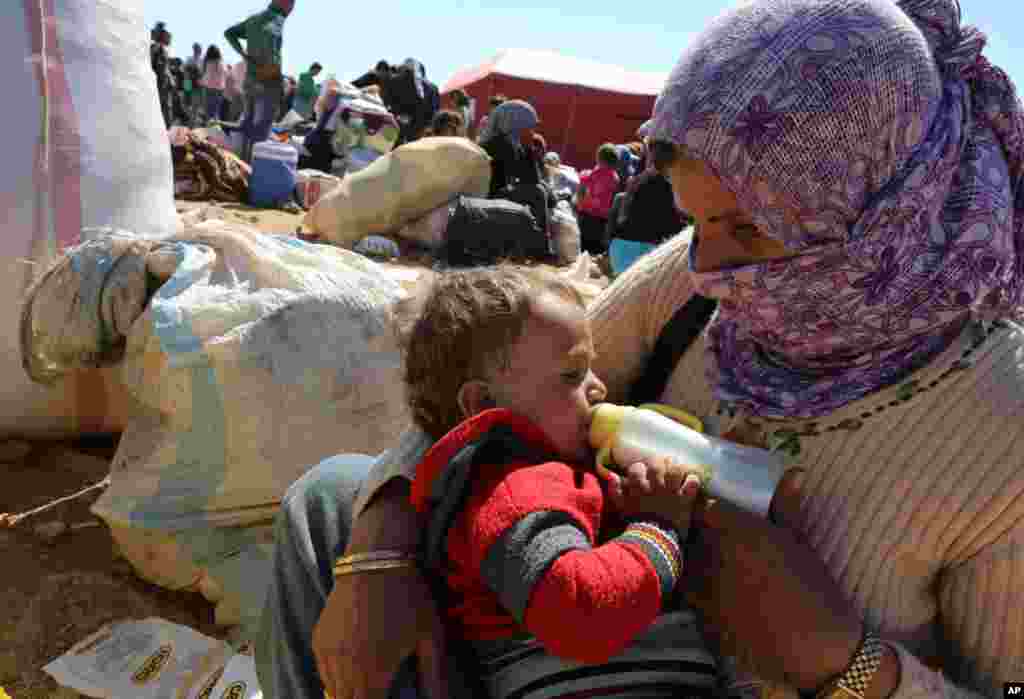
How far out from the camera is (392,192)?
680 centimetres

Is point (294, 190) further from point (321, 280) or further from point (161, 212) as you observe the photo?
point (321, 280)

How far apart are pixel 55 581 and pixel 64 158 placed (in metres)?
1.37

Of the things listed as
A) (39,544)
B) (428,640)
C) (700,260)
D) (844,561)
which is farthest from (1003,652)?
(39,544)

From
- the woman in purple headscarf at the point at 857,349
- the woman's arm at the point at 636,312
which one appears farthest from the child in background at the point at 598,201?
the woman in purple headscarf at the point at 857,349

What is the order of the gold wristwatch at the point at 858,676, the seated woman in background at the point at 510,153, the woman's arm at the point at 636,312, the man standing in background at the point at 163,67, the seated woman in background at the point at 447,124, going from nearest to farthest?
1. the gold wristwatch at the point at 858,676
2. the woman's arm at the point at 636,312
3. the seated woman in background at the point at 510,153
4. the seated woman in background at the point at 447,124
5. the man standing in background at the point at 163,67

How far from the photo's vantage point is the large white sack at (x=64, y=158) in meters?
2.78

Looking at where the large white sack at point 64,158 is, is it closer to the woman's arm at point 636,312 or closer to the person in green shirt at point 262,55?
the woman's arm at point 636,312

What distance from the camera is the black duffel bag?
6727 millimetres

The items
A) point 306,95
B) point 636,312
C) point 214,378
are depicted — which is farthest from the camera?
point 306,95

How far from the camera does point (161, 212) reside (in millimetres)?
3182

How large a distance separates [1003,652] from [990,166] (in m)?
0.69

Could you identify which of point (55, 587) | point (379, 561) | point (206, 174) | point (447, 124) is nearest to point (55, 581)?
point (55, 587)

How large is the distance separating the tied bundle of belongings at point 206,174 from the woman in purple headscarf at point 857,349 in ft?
23.9

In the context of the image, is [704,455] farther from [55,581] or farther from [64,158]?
[64,158]
